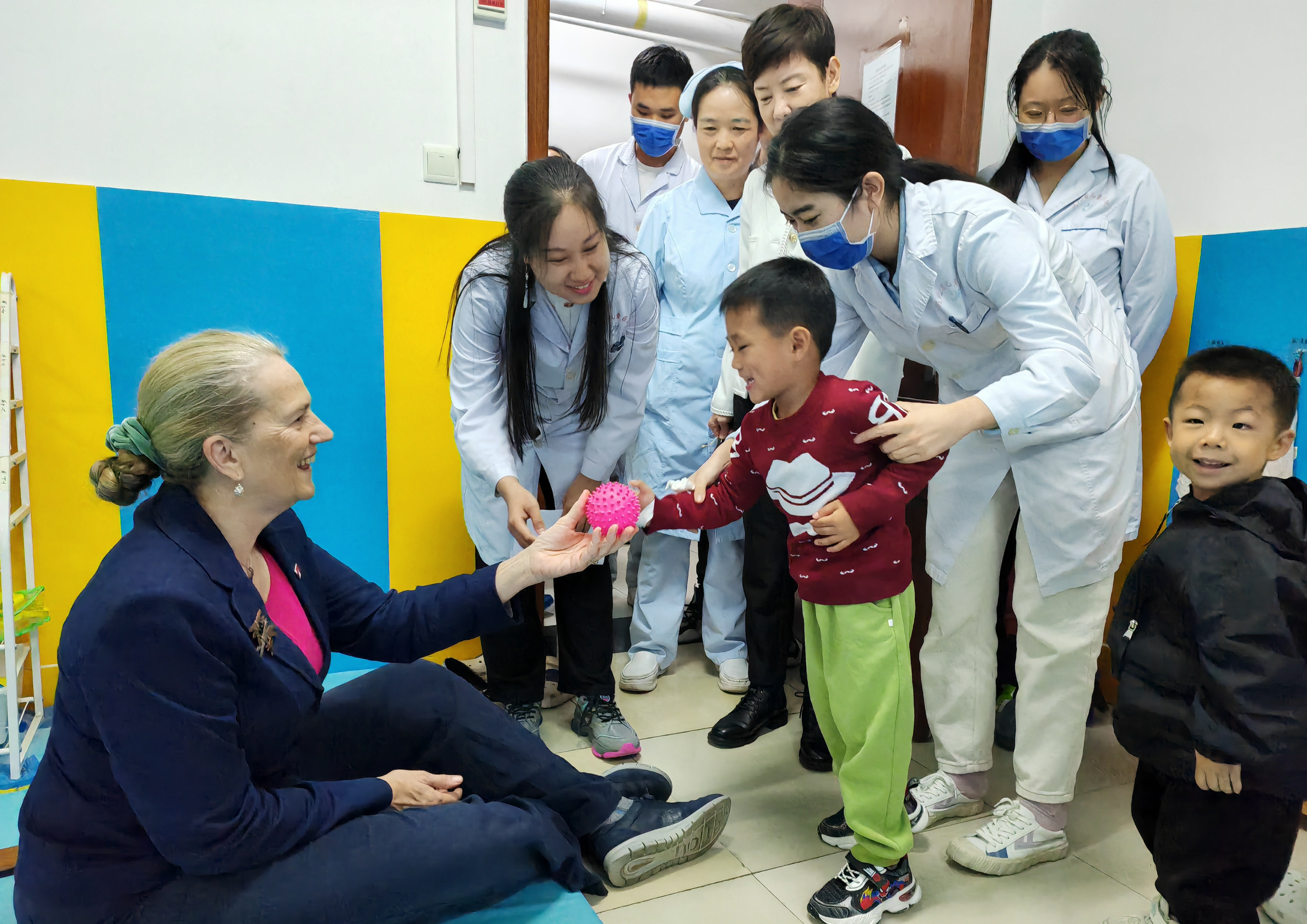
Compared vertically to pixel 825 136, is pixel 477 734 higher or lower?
lower

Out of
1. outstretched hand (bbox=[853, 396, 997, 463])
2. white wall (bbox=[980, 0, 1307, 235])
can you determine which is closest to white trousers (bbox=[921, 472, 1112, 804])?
outstretched hand (bbox=[853, 396, 997, 463])

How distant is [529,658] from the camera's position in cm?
215

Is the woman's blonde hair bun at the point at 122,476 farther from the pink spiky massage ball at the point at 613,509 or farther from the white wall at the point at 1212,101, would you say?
the white wall at the point at 1212,101

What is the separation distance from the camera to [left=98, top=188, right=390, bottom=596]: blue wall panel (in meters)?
2.18

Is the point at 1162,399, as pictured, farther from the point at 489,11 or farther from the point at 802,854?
the point at 489,11

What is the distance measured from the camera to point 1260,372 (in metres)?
1.24

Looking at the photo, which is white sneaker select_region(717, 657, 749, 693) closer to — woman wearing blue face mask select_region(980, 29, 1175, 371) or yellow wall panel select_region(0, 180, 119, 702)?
woman wearing blue face mask select_region(980, 29, 1175, 371)

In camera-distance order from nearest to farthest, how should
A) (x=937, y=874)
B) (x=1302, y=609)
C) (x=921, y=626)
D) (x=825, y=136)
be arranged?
1. (x=1302, y=609)
2. (x=825, y=136)
3. (x=937, y=874)
4. (x=921, y=626)

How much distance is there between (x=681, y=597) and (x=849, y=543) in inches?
44.5

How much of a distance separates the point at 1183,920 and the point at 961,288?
3.44ft

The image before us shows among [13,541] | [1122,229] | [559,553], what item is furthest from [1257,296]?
[13,541]

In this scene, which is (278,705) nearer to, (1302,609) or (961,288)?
(961,288)

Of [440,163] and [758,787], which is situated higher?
[440,163]

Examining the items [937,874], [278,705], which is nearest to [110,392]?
[278,705]
